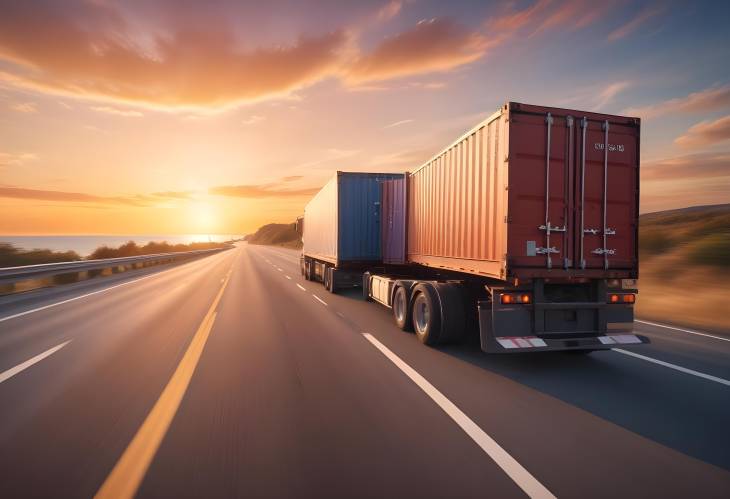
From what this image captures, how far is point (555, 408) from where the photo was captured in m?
4.55

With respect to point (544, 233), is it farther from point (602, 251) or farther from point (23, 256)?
point (23, 256)

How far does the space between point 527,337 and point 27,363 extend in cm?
746

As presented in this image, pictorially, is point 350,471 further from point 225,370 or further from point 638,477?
point 225,370

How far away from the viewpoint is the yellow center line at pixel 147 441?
3.00 meters

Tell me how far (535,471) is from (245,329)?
21.9ft

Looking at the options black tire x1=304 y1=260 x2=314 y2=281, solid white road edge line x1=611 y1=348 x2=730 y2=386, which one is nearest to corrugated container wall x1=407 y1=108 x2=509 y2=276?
solid white road edge line x1=611 y1=348 x2=730 y2=386

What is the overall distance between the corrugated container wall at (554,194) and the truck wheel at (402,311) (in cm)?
212

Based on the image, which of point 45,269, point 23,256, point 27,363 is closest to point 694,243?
point 27,363

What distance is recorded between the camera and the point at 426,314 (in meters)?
7.81

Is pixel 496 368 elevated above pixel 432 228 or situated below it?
below

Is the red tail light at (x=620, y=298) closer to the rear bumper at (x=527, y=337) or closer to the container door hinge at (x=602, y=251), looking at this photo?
the rear bumper at (x=527, y=337)

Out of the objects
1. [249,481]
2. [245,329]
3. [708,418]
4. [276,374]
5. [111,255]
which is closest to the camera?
[249,481]

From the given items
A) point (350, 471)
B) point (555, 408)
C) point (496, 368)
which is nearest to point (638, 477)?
point (555, 408)

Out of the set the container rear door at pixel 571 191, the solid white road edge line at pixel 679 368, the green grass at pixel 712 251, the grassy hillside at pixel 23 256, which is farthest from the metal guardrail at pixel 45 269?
the green grass at pixel 712 251
